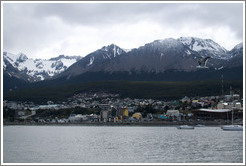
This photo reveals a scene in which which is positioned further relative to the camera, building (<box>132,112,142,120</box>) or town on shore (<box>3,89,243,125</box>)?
building (<box>132,112,142,120</box>)

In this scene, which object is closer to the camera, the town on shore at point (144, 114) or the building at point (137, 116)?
the town on shore at point (144, 114)

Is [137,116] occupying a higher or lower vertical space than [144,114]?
lower

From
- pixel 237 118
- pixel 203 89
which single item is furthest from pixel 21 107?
pixel 237 118

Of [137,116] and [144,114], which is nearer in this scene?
[137,116]

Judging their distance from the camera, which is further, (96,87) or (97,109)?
(96,87)

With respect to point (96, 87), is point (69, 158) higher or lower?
lower

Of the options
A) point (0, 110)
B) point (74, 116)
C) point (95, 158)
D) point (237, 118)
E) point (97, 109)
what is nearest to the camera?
point (0, 110)

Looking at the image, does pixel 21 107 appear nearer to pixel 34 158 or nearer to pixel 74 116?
pixel 74 116

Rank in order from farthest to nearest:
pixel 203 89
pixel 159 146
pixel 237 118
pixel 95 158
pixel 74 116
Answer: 1. pixel 203 89
2. pixel 74 116
3. pixel 237 118
4. pixel 159 146
5. pixel 95 158
